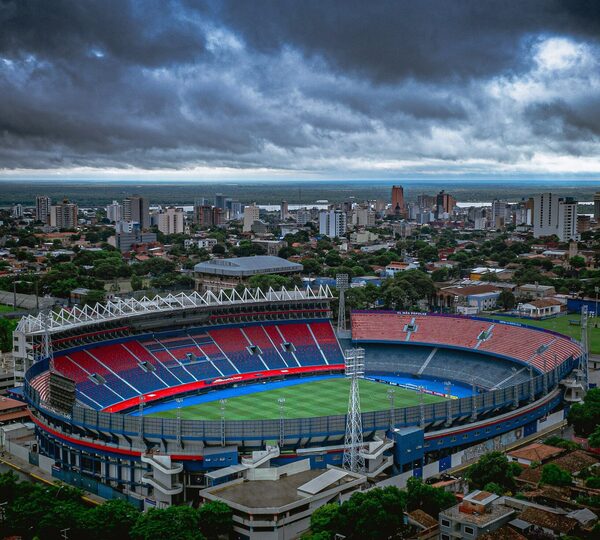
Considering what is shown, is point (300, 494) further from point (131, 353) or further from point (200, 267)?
point (200, 267)

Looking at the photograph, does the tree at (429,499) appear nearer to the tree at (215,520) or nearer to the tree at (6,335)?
the tree at (215,520)

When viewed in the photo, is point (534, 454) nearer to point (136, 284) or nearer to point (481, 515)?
point (481, 515)

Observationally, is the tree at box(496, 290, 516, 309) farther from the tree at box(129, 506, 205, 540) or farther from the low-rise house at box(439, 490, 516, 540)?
the tree at box(129, 506, 205, 540)

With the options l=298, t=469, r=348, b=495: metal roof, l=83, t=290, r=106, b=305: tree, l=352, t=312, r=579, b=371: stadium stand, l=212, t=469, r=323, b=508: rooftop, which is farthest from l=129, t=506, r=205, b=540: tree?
l=83, t=290, r=106, b=305: tree

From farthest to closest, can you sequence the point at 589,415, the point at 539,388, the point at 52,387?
the point at 539,388
the point at 589,415
the point at 52,387

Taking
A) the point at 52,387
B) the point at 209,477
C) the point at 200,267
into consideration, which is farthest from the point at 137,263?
the point at 209,477

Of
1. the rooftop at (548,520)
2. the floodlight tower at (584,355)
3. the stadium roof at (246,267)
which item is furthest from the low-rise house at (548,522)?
the stadium roof at (246,267)
